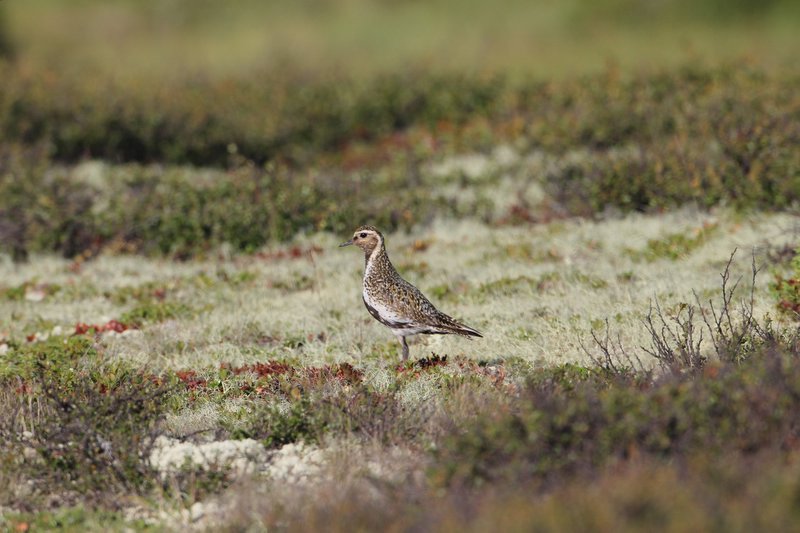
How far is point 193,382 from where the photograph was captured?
987 cm

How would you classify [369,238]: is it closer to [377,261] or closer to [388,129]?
[377,261]

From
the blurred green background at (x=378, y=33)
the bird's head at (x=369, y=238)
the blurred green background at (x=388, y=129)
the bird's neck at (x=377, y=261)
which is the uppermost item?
the blurred green background at (x=378, y=33)

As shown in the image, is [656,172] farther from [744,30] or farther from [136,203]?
[744,30]

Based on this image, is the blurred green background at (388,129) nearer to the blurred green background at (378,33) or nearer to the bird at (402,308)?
the blurred green background at (378,33)

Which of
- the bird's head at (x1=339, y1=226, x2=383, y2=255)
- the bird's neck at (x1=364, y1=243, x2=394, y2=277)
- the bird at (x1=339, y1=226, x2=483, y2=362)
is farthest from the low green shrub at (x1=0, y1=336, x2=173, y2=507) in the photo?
the bird's head at (x1=339, y1=226, x2=383, y2=255)

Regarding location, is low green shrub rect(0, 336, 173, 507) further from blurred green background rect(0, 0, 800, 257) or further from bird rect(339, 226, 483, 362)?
blurred green background rect(0, 0, 800, 257)

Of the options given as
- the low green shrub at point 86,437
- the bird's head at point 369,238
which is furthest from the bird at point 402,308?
the low green shrub at point 86,437

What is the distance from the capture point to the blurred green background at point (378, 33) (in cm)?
3272

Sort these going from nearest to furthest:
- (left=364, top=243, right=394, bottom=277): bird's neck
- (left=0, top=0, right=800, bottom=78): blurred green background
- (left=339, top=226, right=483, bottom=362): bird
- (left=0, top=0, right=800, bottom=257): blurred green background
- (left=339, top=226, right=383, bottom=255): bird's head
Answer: (left=339, top=226, right=483, bottom=362): bird
(left=364, top=243, right=394, bottom=277): bird's neck
(left=339, top=226, right=383, bottom=255): bird's head
(left=0, top=0, right=800, bottom=257): blurred green background
(left=0, top=0, right=800, bottom=78): blurred green background

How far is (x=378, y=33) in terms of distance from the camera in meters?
39.6

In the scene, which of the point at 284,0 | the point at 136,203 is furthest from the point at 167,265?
the point at 284,0

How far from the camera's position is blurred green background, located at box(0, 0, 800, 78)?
1288 inches

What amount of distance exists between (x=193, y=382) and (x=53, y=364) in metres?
1.58

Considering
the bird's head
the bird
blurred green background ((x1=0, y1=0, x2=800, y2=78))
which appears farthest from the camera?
blurred green background ((x1=0, y1=0, x2=800, y2=78))
